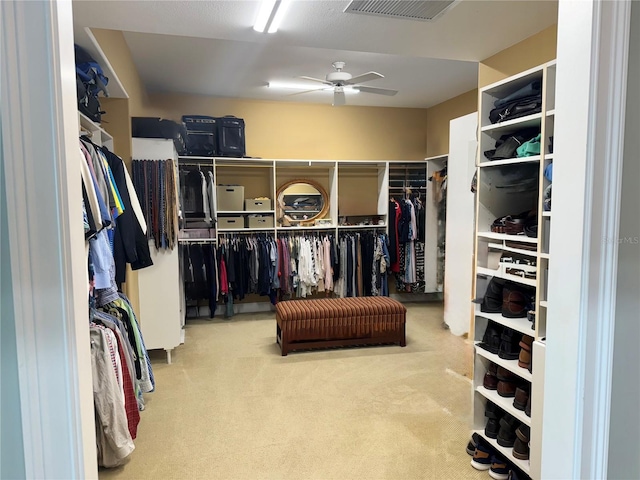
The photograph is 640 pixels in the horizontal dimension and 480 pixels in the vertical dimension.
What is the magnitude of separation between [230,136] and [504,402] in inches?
165

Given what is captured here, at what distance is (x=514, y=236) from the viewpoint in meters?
2.28

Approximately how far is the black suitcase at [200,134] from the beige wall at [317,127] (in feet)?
1.21

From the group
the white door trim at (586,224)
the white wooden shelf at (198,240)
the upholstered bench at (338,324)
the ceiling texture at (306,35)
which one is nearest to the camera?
the white door trim at (586,224)

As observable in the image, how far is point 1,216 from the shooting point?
77cm

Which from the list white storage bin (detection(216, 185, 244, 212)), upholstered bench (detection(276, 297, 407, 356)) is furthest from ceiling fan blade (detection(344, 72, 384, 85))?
upholstered bench (detection(276, 297, 407, 356))

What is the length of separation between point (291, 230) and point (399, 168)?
184 cm

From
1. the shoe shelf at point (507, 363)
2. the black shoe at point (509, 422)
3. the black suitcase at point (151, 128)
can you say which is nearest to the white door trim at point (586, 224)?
the shoe shelf at point (507, 363)

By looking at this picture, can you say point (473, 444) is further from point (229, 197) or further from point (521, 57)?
point (229, 197)

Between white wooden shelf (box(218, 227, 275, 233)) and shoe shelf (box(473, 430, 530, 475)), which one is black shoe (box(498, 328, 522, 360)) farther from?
white wooden shelf (box(218, 227, 275, 233))

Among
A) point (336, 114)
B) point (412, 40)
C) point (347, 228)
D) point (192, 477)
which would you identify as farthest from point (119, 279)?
point (336, 114)

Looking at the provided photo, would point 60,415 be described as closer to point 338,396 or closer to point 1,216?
point 1,216

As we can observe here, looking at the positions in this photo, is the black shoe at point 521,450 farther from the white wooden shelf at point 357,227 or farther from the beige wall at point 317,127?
the beige wall at point 317,127

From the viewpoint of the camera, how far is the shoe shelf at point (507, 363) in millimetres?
2141

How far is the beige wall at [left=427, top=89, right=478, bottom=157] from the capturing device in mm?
5391
